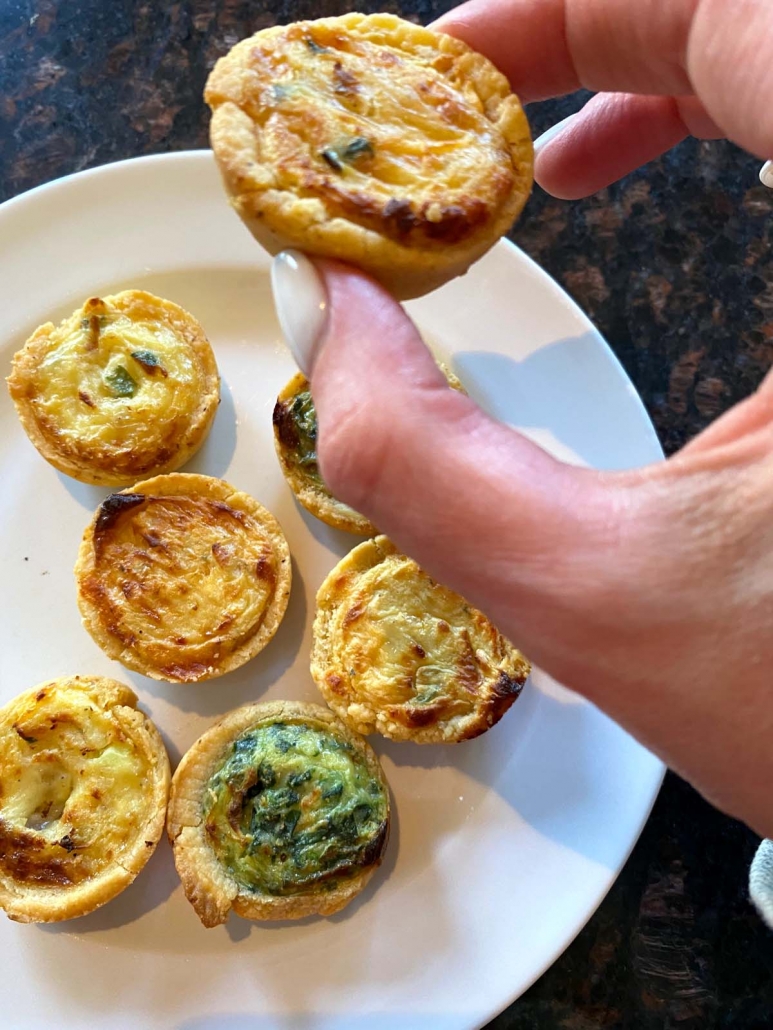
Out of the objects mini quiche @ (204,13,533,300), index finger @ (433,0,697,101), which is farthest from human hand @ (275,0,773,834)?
index finger @ (433,0,697,101)

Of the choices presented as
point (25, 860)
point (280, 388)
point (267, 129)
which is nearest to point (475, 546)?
point (267, 129)

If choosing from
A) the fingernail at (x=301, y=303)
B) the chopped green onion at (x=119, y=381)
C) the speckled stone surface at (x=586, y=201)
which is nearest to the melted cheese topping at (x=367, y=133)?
the fingernail at (x=301, y=303)

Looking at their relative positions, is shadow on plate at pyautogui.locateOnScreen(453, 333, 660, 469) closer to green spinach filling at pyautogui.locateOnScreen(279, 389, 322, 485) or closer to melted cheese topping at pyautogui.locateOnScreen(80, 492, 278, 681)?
green spinach filling at pyautogui.locateOnScreen(279, 389, 322, 485)

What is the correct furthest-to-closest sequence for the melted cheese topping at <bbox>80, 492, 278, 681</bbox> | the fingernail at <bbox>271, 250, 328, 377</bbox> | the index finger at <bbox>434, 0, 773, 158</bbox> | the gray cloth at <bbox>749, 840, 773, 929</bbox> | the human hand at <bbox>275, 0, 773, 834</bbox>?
the melted cheese topping at <bbox>80, 492, 278, 681</bbox>, the gray cloth at <bbox>749, 840, 773, 929</bbox>, the index finger at <bbox>434, 0, 773, 158</bbox>, the fingernail at <bbox>271, 250, 328, 377</bbox>, the human hand at <bbox>275, 0, 773, 834</bbox>

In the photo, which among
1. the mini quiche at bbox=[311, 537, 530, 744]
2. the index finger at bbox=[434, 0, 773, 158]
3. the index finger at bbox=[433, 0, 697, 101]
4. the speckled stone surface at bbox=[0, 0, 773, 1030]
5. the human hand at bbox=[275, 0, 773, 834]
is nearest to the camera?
the human hand at bbox=[275, 0, 773, 834]

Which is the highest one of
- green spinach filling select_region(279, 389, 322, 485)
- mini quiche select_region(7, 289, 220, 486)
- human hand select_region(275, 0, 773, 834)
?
human hand select_region(275, 0, 773, 834)

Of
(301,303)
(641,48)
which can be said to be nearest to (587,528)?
(301,303)
